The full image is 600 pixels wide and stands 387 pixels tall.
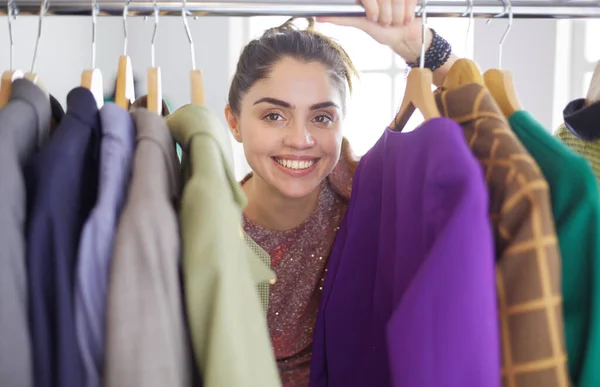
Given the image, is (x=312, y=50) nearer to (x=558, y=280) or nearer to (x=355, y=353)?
(x=355, y=353)

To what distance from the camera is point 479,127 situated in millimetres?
528

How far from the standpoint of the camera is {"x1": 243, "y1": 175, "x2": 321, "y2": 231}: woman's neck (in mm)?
1070

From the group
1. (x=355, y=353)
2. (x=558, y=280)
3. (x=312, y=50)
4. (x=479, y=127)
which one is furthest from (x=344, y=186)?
(x=558, y=280)

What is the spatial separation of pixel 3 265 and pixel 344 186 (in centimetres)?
71

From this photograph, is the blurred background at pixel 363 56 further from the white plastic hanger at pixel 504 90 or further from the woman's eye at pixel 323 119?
the white plastic hanger at pixel 504 90

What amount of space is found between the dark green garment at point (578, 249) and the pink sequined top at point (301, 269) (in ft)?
1.85

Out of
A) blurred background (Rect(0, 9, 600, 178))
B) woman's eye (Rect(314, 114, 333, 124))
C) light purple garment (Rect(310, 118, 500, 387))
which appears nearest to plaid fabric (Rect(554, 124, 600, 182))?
light purple garment (Rect(310, 118, 500, 387))

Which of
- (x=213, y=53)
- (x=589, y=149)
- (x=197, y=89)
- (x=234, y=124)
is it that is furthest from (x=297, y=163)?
(x=213, y=53)

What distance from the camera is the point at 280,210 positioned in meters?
1.08

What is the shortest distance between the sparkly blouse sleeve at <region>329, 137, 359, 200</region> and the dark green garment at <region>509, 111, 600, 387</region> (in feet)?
1.81

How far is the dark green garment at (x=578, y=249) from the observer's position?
0.45 meters

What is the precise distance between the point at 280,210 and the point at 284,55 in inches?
11.7

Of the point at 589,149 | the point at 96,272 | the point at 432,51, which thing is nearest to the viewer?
the point at 96,272

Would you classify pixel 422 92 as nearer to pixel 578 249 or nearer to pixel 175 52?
pixel 578 249
